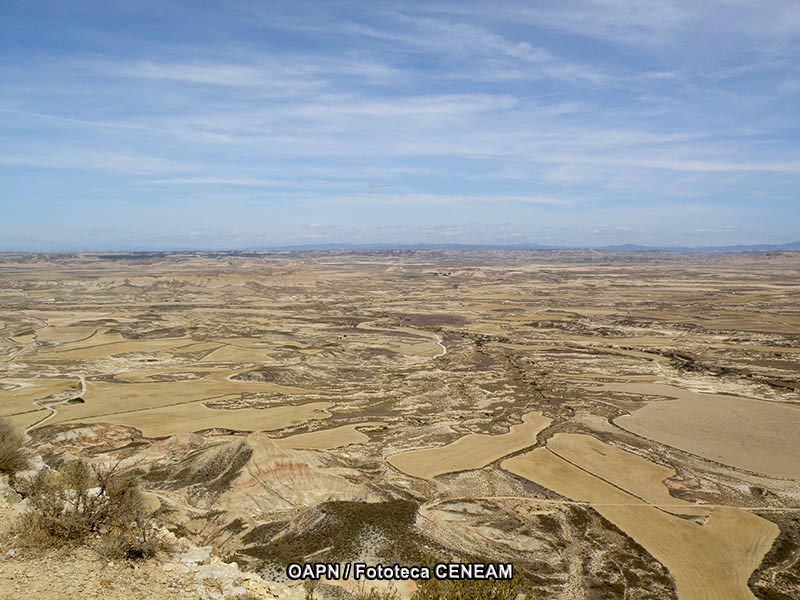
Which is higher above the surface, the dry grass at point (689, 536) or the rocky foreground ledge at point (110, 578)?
the rocky foreground ledge at point (110, 578)

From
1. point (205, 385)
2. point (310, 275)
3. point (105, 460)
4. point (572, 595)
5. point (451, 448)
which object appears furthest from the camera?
point (310, 275)

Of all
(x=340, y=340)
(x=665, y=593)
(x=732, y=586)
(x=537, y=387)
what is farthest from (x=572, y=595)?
(x=340, y=340)

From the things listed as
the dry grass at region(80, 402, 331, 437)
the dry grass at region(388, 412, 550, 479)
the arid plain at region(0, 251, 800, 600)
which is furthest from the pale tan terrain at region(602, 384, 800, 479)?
the dry grass at region(80, 402, 331, 437)

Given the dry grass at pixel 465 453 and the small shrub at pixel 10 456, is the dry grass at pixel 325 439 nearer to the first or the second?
the dry grass at pixel 465 453

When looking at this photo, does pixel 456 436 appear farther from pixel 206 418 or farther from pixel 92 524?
pixel 92 524

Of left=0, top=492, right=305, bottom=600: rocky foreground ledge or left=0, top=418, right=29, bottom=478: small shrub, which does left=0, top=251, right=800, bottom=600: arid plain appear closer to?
left=0, top=492, right=305, bottom=600: rocky foreground ledge

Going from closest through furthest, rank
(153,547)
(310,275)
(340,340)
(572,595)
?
(153,547) < (572,595) < (340,340) < (310,275)

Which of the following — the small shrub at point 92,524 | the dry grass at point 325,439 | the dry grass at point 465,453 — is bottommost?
the dry grass at point 325,439

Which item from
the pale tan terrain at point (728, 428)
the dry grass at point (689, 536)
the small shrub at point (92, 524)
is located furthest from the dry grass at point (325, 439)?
the pale tan terrain at point (728, 428)

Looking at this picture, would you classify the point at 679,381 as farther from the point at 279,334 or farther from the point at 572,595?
the point at 279,334
